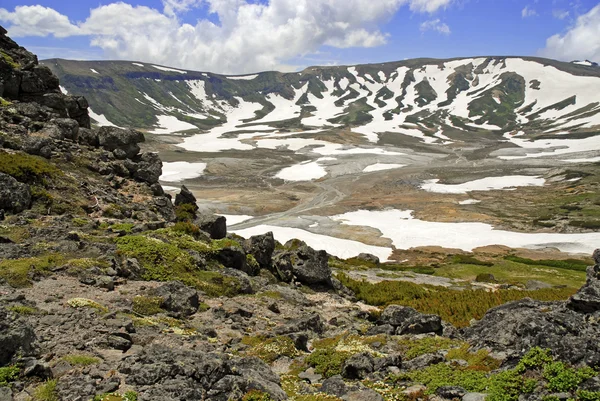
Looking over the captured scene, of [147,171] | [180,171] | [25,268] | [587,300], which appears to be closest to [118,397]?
[25,268]

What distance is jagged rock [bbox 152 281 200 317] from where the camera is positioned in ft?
52.3

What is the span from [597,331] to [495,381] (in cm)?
383

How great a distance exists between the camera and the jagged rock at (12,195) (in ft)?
66.6

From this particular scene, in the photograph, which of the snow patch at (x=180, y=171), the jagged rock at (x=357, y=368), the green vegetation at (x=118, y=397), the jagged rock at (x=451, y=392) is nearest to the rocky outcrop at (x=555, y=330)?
the jagged rock at (x=451, y=392)

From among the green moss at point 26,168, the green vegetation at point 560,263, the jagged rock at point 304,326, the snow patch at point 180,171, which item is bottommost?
the green vegetation at point 560,263

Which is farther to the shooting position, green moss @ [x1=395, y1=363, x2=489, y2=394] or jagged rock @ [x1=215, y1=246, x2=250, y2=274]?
jagged rock @ [x1=215, y1=246, x2=250, y2=274]

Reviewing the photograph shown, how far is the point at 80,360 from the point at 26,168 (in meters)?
17.3

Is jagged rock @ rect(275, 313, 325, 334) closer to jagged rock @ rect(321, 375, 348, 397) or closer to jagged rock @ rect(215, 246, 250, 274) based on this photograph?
jagged rock @ rect(321, 375, 348, 397)

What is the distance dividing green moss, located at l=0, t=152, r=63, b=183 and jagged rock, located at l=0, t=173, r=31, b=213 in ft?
4.20

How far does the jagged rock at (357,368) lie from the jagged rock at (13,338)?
846 cm

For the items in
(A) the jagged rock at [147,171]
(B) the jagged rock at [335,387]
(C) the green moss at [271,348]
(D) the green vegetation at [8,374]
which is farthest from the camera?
(A) the jagged rock at [147,171]

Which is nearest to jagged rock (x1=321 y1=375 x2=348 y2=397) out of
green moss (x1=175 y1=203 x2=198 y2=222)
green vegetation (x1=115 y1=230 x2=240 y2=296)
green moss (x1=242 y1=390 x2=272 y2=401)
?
green moss (x1=242 y1=390 x2=272 y2=401)

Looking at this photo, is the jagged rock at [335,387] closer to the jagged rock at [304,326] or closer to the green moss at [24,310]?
the jagged rock at [304,326]

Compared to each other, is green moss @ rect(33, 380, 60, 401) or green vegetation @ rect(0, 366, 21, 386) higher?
green vegetation @ rect(0, 366, 21, 386)
